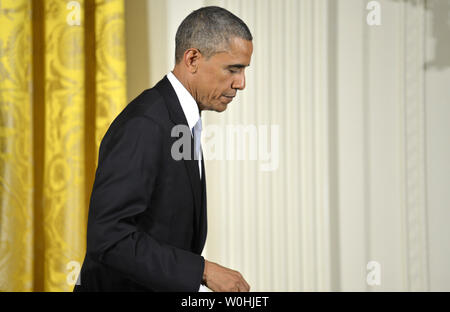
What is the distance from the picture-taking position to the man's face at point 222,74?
0.89 m

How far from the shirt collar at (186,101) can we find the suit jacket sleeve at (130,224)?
165 mm

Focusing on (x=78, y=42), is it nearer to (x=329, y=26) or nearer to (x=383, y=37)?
(x=329, y=26)

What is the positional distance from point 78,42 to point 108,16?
0.47 ft

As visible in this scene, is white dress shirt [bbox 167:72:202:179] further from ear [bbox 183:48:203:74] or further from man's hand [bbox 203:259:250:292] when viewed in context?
man's hand [bbox 203:259:250:292]

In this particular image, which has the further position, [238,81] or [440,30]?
[440,30]

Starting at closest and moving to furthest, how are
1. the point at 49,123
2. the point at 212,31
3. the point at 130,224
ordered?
the point at 130,224 < the point at 212,31 < the point at 49,123

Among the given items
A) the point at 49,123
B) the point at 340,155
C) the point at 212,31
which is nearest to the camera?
the point at 212,31

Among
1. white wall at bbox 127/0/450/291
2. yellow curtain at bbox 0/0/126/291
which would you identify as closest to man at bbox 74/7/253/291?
yellow curtain at bbox 0/0/126/291

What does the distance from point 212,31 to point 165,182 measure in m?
0.32

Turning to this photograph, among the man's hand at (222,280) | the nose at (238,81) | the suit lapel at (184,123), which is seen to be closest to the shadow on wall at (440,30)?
the nose at (238,81)

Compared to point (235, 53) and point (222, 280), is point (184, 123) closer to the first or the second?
point (235, 53)

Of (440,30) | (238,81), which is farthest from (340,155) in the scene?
(238,81)

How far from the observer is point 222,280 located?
77 cm

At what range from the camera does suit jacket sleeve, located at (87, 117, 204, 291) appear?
2.42 feet
